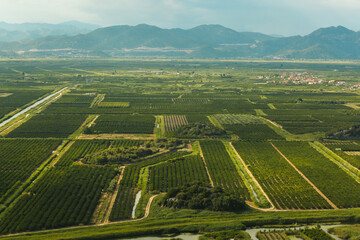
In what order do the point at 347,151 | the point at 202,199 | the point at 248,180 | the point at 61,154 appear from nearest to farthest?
the point at 202,199 → the point at 248,180 → the point at 61,154 → the point at 347,151

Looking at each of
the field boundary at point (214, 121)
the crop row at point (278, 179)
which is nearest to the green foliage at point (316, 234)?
the crop row at point (278, 179)

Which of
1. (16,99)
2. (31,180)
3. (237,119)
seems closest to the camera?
(31,180)

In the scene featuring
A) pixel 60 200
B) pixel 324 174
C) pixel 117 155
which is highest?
pixel 117 155

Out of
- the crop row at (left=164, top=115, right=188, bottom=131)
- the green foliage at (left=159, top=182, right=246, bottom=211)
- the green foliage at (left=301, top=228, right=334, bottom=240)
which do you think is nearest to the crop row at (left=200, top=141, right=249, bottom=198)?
the green foliage at (left=159, top=182, right=246, bottom=211)

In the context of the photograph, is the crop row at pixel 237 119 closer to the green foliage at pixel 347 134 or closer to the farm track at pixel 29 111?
the green foliage at pixel 347 134

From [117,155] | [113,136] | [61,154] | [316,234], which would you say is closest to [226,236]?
[316,234]

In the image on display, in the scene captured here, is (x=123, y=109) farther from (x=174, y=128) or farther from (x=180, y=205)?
(x=180, y=205)

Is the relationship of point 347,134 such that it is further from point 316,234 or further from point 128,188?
point 128,188
